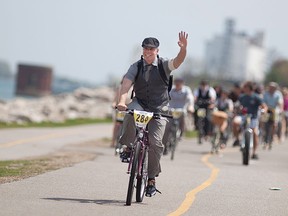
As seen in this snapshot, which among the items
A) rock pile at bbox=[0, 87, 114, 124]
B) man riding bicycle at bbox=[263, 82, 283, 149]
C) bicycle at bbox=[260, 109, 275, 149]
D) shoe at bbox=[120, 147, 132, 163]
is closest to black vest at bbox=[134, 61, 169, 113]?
shoe at bbox=[120, 147, 132, 163]

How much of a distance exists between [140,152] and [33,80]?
8863cm

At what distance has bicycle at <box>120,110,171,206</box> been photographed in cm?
1269

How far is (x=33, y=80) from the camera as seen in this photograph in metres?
101

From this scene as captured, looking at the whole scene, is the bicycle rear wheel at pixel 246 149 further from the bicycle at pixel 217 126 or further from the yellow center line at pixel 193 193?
the bicycle at pixel 217 126

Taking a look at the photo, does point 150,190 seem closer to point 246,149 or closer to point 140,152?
point 140,152

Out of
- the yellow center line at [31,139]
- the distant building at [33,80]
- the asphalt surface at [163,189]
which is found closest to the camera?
the asphalt surface at [163,189]

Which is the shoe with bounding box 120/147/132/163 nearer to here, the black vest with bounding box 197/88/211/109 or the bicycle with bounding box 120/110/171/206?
the bicycle with bounding box 120/110/171/206

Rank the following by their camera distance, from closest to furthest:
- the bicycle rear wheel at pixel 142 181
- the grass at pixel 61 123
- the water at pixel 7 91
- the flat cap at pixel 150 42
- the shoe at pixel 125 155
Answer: the bicycle rear wheel at pixel 142 181 → the flat cap at pixel 150 42 → the shoe at pixel 125 155 → the grass at pixel 61 123 → the water at pixel 7 91

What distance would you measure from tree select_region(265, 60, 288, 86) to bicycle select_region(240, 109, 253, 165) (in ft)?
479

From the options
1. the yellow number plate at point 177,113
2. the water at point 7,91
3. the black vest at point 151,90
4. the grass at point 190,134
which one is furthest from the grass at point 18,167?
the water at point 7,91

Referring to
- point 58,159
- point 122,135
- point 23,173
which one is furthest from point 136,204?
point 58,159

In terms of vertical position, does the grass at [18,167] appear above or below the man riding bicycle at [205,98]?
below

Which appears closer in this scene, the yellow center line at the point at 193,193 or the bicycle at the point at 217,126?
the yellow center line at the point at 193,193

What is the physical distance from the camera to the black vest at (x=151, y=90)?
1321 centimetres
